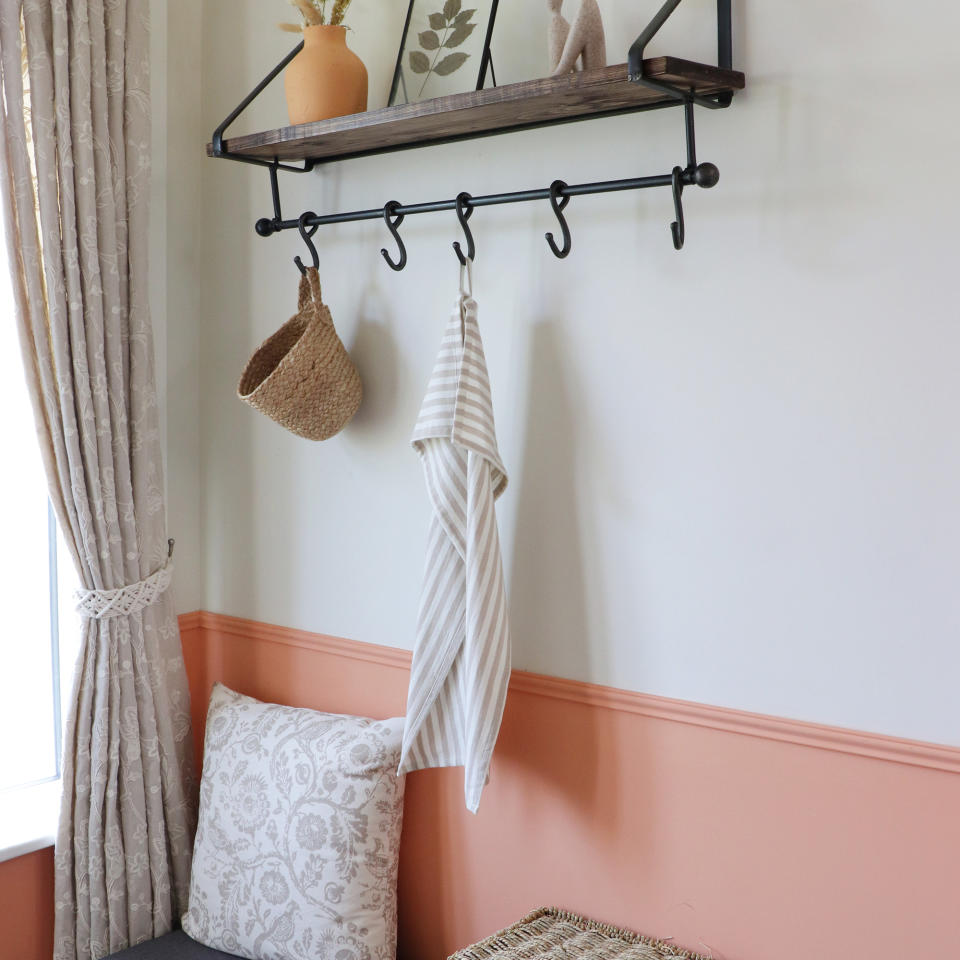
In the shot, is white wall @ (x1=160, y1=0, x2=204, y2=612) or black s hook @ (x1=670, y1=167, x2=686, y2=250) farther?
white wall @ (x1=160, y1=0, x2=204, y2=612)

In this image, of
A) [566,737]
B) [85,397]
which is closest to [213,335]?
[85,397]

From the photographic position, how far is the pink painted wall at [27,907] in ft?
5.80

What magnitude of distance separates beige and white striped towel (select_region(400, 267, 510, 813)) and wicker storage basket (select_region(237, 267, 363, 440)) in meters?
0.24

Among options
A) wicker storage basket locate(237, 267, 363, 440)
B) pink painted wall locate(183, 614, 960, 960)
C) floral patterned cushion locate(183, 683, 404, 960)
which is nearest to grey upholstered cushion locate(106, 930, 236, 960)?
floral patterned cushion locate(183, 683, 404, 960)

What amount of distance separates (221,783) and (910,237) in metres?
1.48

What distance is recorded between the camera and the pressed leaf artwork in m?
1.65

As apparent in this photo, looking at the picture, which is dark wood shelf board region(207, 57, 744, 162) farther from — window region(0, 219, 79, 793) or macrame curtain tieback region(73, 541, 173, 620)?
macrame curtain tieback region(73, 541, 173, 620)

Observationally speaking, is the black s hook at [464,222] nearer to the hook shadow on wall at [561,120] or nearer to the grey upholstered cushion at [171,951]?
the hook shadow on wall at [561,120]

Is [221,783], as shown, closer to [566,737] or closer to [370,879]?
[370,879]

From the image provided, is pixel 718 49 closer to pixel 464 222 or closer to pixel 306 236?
pixel 464 222

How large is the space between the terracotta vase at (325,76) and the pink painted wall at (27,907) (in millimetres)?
1431

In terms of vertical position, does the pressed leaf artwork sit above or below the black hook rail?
above

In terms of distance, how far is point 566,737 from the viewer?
1596 mm

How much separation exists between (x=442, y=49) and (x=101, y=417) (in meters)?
0.89
